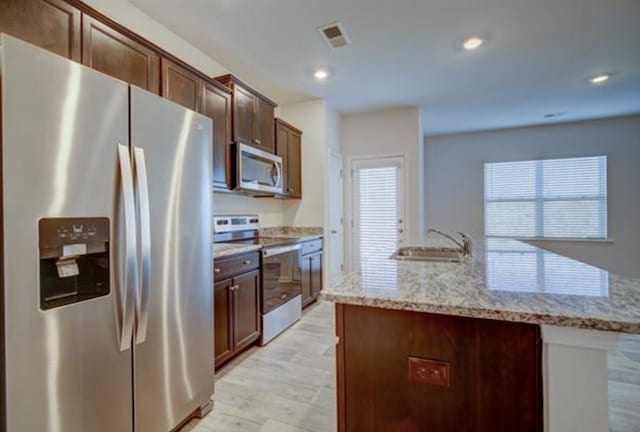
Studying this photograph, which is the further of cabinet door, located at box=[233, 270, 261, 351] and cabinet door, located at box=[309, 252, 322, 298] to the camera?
cabinet door, located at box=[309, 252, 322, 298]

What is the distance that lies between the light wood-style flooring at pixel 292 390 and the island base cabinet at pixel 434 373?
33.8 inches

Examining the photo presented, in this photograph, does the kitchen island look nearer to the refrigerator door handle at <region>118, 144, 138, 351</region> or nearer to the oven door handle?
the refrigerator door handle at <region>118, 144, 138, 351</region>

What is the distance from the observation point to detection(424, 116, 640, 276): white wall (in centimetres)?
501

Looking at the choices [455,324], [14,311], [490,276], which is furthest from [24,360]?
[490,276]

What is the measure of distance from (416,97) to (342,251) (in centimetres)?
250

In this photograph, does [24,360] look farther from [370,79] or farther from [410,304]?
[370,79]

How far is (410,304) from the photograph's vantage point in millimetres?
1013

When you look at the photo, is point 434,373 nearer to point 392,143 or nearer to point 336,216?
point 336,216

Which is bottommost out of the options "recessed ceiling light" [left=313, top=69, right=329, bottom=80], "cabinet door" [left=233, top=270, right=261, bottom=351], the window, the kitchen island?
"cabinet door" [left=233, top=270, right=261, bottom=351]

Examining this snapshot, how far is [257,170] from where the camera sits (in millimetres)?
3246

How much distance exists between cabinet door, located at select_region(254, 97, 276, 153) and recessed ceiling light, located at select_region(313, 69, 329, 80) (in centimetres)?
62

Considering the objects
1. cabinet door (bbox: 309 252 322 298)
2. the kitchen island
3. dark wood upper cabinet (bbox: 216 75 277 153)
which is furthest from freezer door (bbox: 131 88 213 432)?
cabinet door (bbox: 309 252 322 298)

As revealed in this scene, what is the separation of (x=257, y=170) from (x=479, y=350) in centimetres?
269

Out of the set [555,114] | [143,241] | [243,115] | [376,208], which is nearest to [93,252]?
[143,241]
